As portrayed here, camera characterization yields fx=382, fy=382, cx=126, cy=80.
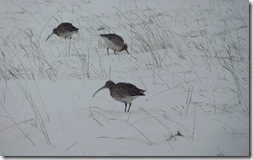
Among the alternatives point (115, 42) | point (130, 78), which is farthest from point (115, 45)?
point (130, 78)

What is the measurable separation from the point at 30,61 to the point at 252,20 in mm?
3611

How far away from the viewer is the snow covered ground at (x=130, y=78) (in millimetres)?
3252

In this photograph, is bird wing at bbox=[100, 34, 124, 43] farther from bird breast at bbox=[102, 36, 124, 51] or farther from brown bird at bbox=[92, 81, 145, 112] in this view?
brown bird at bbox=[92, 81, 145, 112]

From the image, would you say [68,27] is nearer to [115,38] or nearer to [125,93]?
[115,38]

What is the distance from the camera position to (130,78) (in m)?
5.09

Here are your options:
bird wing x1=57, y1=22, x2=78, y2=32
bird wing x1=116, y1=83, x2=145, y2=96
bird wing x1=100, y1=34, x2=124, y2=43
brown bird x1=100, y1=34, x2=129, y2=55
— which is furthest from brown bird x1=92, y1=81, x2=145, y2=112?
bird wing x1=57, y1=22, x2=78, y2=32

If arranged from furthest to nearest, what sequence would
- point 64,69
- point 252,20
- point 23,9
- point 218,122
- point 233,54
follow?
point 23,9
point 64,69
point 233,54
point 252,20
point 218,122

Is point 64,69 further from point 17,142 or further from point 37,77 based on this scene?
point 17,142

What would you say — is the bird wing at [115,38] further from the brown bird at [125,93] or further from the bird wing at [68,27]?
the brown bird at [125,93]

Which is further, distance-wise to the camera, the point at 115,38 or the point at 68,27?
the point at 68,27

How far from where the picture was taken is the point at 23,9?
7668 mm

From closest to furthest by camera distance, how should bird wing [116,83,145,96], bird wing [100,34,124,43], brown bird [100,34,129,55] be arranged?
bird wing [116,83,145,96] < brown bird [100,34,129,55] < bird wing [100,34,124,43]

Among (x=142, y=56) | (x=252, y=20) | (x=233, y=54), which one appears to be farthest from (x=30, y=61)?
(x=252, y=20)

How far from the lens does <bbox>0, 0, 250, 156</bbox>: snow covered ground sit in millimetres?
3252
